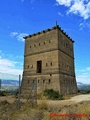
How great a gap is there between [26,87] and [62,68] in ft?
28.0

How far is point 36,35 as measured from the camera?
103ft

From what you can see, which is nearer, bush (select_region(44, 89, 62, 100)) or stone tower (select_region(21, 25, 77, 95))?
bush (select_region(44, 89, 62, 100))

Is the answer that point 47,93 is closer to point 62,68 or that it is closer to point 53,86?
point 53,86

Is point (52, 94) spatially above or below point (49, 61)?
below

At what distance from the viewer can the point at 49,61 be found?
2761cm

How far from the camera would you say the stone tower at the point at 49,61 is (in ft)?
87.5

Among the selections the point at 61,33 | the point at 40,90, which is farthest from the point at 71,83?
the point at 61,33

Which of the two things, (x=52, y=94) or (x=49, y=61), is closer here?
(x=52, y=94)

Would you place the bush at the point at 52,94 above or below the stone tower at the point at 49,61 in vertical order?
below

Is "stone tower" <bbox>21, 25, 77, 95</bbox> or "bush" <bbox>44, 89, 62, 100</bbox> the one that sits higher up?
"stone tower" <bbox>21, 25, 77, 95</bbox>

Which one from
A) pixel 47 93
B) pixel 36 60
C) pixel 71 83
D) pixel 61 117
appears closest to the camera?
pixel 61 117

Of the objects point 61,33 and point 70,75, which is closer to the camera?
point 61,33

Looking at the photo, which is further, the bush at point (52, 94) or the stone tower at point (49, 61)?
the stone tower at point (49, 61)

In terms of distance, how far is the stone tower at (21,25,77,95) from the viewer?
87.5 feet
